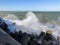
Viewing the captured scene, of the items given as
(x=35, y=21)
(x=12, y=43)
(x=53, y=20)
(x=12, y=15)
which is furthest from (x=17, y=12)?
(x=12, y=43)

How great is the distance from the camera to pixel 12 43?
3998mm

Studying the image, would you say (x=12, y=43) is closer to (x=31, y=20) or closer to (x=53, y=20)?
(x=31, y=20)

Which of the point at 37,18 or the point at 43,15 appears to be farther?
the point at 43,15

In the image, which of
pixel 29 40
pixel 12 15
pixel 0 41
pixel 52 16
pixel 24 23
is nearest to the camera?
pixel 0 41

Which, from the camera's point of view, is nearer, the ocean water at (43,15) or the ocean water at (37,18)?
the ocean water at (37,18)

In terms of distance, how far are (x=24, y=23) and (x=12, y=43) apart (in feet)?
20.0

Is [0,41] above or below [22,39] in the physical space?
above

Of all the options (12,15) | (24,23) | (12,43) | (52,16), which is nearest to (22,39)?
(12,43)

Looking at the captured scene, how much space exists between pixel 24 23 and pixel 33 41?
3.90 m

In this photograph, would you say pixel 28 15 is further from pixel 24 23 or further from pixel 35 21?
pixel 24 23

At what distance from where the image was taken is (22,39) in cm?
612

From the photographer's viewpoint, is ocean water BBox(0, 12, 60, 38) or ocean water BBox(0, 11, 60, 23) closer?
ocean water BBox(0, 12, 60, 38)

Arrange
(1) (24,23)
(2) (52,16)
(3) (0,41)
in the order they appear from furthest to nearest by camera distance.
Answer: (2) (52,16), (1) (24,23), (3) (0,41)

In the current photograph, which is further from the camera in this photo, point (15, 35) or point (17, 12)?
point (17, 12)
